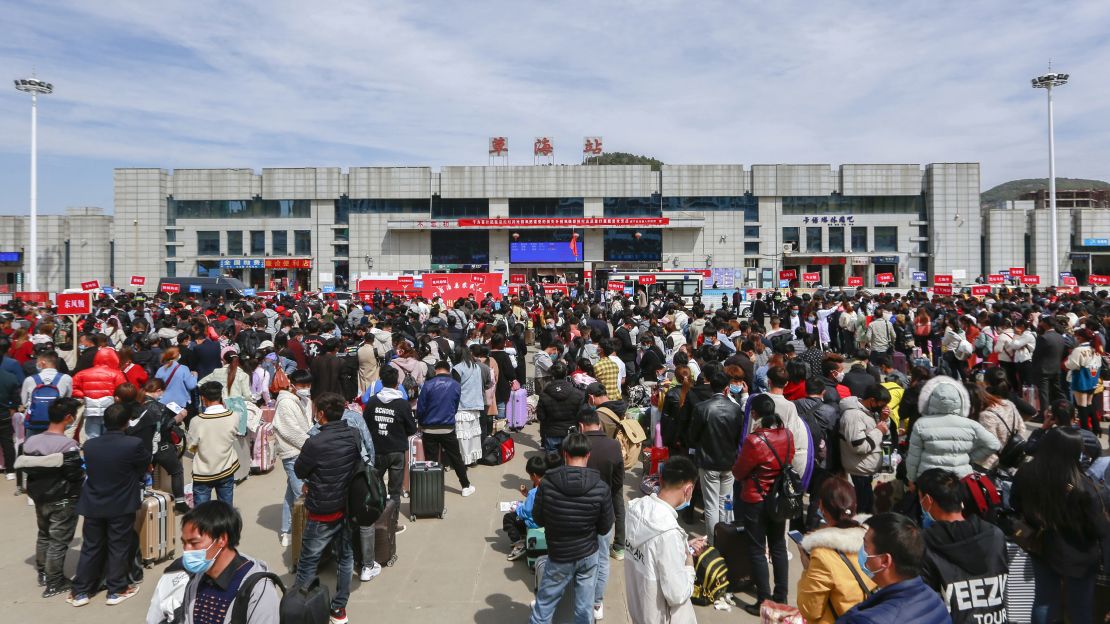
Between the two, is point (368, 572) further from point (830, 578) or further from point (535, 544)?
point (830, 578)

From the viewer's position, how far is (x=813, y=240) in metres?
55.9

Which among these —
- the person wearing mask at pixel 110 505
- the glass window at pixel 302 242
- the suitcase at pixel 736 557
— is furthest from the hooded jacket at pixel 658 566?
the glass window at pixel 302 242

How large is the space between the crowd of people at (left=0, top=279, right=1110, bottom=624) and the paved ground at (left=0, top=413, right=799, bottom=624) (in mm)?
190

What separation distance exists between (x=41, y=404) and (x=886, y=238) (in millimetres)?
60023

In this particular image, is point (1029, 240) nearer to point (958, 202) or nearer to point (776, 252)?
point (958, 202)

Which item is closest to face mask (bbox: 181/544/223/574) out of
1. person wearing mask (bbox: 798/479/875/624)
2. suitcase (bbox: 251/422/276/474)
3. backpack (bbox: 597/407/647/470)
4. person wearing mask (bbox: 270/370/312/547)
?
person wearing mask (bbox: 270/370/312/547)

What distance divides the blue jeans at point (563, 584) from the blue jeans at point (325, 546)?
1.59m

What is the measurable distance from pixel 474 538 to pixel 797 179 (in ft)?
181

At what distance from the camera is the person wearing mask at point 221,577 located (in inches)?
118

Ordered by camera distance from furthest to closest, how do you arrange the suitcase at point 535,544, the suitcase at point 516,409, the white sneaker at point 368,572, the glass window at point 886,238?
the glass window at point 886,238
the suitcase at point 516,409
the suitcase at point 535,544
the white sneaker at point 368,572

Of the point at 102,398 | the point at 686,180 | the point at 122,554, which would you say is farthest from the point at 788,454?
the point at 686,180

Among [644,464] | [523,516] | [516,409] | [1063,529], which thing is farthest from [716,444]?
[516,409]

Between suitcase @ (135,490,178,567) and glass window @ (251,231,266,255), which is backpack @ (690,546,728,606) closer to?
suitcase @ (135,490,178,567)

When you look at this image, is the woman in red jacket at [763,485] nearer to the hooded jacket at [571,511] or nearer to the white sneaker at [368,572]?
the hooded jacket at [571,511]
